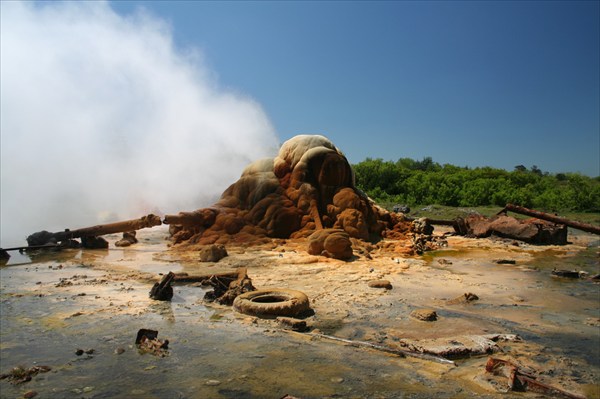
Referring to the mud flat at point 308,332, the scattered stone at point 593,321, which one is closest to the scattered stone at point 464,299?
the mud flat at point 308,332

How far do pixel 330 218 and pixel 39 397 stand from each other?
40.2 ft

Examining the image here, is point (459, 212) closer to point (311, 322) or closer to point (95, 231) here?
point (95, 231)

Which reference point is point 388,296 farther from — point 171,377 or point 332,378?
point 171,377

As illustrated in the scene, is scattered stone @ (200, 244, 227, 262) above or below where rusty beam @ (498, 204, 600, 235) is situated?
below

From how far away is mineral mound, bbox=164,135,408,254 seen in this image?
15352 mm

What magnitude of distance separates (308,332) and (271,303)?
3.59ft

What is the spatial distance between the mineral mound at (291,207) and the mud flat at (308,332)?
11.5 feet

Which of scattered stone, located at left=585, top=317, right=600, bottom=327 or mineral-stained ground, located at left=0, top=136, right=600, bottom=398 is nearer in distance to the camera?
mineral-stained ground, located at left=0, top=136, right=600, bottom=398

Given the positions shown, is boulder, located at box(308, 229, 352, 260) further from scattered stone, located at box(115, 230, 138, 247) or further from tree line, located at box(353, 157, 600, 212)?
tree line, located at box(353, 157, 600, 212)

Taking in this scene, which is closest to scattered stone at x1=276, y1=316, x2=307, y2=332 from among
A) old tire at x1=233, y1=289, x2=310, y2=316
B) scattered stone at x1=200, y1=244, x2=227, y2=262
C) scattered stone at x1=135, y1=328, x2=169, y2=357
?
old tire at x1=233, y1=289, x2=310, y2=316

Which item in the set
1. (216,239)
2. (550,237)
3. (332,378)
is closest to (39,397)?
(332,378)

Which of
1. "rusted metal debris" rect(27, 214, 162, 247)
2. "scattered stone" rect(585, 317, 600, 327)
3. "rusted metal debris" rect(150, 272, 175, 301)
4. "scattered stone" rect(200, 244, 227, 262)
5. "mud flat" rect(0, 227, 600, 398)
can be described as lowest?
"scattered stone" rect(585, 317, 600, 327)

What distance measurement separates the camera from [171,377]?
15.5ft

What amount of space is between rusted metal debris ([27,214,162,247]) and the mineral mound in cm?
108
